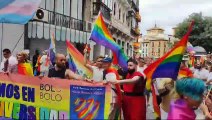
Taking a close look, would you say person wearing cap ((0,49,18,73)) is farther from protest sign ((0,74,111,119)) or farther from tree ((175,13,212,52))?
tree ((175,13,212,52))

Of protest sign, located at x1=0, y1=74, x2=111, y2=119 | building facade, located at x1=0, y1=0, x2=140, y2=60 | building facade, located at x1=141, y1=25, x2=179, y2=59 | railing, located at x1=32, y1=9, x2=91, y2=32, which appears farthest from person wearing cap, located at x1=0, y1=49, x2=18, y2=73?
building facade, located at x1=141, y1=25, x2=179, y2=59

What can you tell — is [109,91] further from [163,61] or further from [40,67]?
[40,67]

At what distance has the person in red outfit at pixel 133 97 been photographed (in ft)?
24.8

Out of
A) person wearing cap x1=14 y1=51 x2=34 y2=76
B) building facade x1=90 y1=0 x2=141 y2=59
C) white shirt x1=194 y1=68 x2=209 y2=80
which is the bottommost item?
white shirt x1=194 y1=68 x2=209 y2=80

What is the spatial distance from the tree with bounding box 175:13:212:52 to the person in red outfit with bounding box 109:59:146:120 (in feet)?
181

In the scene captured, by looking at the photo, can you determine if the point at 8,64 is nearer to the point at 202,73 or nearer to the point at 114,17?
the point at 202,73

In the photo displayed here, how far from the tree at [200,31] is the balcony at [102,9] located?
91.1 feet

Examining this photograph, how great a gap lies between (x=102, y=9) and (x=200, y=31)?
32.7 metres

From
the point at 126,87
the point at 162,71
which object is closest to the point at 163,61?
the point at 162,71

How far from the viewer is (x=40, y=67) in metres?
15.8

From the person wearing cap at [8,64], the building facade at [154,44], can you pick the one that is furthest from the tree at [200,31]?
the building facade at [154,44]

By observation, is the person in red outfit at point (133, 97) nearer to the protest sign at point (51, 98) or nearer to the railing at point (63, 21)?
the protest sign at point (51, 98)

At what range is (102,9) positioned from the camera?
34.2 metres

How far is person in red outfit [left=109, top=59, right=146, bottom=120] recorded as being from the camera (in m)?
7.55
